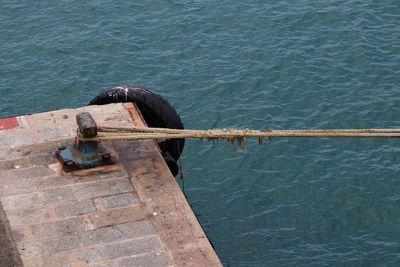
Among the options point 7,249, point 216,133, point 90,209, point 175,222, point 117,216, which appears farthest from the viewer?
point 216,133

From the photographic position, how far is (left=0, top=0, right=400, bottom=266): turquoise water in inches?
554

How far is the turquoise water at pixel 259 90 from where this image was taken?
14070 millimetres

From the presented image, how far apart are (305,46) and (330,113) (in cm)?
291

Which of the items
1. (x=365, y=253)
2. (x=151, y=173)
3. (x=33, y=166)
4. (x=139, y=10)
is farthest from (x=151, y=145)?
(x=139, y=10)

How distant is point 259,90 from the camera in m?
18.2

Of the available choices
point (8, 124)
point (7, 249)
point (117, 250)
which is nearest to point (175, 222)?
point (117, 250)

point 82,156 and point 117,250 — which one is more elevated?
point 82,156

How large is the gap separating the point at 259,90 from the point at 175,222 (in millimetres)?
8046

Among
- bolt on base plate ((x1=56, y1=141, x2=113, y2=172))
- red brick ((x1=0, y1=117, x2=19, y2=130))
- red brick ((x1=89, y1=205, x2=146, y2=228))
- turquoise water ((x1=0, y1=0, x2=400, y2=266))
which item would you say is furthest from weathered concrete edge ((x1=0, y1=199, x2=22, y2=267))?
turquoise water ((x1=0, y1=0, x2=400, y2=266))

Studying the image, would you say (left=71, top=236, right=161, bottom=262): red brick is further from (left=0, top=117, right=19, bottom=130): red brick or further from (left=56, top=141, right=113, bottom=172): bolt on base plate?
(left=0, top=117, right=19, bottom=130): red brick

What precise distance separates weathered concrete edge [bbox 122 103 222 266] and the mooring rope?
0.42 meters

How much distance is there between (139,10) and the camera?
72.3ft

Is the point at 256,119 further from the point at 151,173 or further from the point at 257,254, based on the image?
the point at 151,173

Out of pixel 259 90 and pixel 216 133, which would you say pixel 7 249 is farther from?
pixel 259 90
